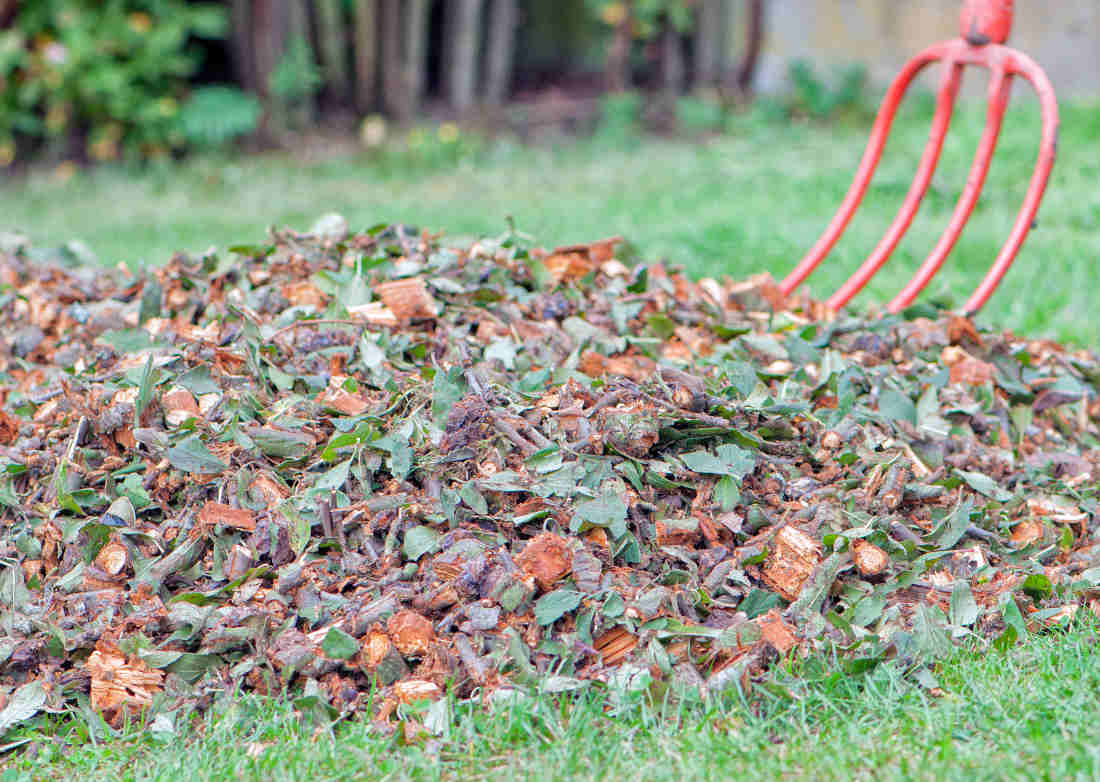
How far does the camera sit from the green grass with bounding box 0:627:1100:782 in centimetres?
168

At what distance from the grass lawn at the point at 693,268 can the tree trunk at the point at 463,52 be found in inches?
24.9

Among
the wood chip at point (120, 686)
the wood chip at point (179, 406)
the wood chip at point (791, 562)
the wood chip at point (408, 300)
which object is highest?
the wood chip at point (408, 300)

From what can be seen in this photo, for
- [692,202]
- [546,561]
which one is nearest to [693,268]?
[692,202]

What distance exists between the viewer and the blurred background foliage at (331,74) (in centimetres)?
657

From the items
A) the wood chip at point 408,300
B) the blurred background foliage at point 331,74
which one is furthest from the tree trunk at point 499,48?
the wood chip at point 408,300

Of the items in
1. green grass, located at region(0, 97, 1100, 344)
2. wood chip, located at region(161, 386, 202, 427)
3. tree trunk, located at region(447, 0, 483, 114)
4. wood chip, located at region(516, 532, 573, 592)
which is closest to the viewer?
wood chip, located at region(516, 532, 573, 592)

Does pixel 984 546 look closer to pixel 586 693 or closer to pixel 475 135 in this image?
pixel 586 693

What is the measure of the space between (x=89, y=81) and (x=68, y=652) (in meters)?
5.32

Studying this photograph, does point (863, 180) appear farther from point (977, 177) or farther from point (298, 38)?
point (298, 38)

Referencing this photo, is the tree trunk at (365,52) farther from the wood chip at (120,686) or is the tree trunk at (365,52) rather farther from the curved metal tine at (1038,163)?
the wood chip at (120,686)

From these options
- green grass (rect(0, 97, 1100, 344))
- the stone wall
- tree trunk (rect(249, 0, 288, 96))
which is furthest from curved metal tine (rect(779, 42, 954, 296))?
tree trunk (rect(249, 0, 288, 96))

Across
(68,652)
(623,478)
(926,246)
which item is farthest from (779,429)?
(926,246)

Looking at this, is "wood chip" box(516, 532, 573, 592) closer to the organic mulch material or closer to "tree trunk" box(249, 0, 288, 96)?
the organic mulch material

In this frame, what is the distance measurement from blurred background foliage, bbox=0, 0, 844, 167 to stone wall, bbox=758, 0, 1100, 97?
18 centimetres
